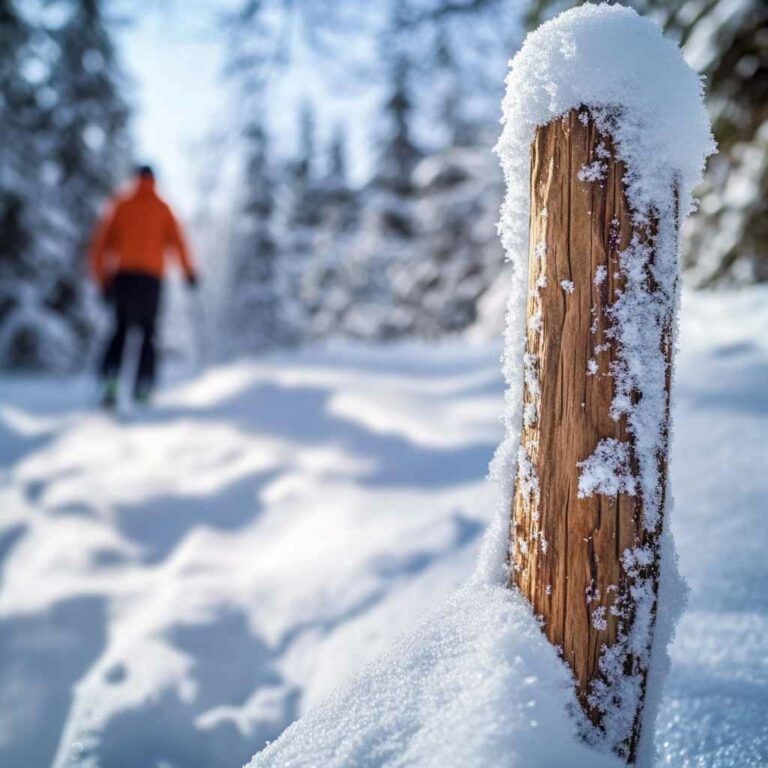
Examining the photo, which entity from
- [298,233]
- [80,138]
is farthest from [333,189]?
[80,138]

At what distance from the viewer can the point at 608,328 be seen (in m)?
0.91

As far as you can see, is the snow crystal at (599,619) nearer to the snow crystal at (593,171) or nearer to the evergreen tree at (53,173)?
the snow crystal at (593,171)

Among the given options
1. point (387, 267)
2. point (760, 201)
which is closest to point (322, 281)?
point (387, 267)

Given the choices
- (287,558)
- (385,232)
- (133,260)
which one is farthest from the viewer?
(385,232)

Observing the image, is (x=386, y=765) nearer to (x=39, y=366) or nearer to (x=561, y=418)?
(x=561, y=418)

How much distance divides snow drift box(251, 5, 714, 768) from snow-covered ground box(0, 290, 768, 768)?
1.50ft

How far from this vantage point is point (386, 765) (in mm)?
857

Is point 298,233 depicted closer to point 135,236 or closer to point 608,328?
point 135,236

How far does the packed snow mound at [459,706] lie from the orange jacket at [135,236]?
4692mm

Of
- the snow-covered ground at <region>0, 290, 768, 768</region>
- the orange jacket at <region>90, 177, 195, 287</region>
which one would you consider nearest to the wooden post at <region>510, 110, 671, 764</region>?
the snow-covered ground at <region>0, 290, 768, 768</region>

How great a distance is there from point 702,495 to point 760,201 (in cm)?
297

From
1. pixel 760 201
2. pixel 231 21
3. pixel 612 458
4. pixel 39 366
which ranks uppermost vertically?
pixel 231 21

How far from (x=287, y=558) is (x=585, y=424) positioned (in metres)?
1.85

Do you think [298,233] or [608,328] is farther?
[298,233]
